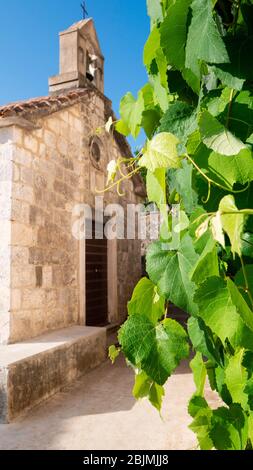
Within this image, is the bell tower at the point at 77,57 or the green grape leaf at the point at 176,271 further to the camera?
the bell tower at the point at 77,57

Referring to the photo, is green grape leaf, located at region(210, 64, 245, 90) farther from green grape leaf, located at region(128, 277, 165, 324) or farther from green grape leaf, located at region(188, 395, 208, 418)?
green grape leaf, located at region(188, 395, 208, 418)

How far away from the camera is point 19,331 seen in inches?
163

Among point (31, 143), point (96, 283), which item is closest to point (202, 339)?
point (31, 143)

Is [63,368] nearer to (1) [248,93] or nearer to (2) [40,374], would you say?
(2) [40,374]

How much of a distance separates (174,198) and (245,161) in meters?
0.42

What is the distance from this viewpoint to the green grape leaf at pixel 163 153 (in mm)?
585

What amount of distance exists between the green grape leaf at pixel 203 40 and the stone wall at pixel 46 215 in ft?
12.4

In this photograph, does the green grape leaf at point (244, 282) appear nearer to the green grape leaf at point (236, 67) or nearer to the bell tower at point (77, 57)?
the green grape leaf at point (236, 67)

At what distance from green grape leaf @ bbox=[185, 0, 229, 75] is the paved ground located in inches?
89.4

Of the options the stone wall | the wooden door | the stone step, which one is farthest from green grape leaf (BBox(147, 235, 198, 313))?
the wooden door

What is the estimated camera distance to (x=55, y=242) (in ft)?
16.6

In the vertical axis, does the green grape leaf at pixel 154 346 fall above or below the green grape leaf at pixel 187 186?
below

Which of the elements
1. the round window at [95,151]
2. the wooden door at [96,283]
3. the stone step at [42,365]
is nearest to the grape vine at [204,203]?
the stone step at [42,365]
